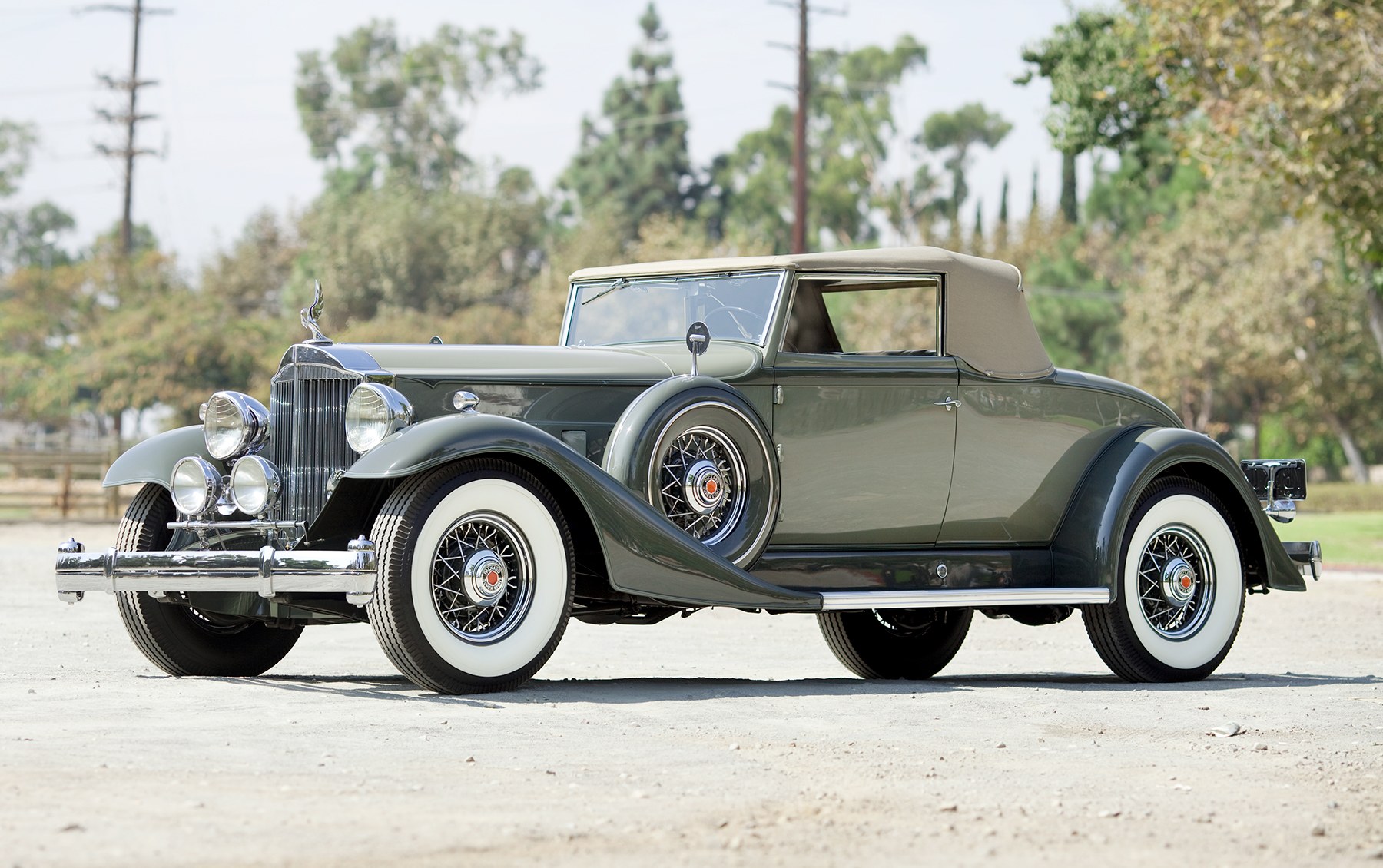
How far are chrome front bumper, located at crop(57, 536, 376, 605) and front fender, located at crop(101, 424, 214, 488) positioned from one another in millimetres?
477

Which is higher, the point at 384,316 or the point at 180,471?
the point at 384,316

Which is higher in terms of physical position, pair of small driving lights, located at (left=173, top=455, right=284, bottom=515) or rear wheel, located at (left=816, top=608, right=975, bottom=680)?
pair of small driving lights, located at (left=173, top=455, right=284, bottom=515)

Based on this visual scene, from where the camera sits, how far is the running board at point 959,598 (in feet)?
26.2

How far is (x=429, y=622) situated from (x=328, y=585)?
44 cm

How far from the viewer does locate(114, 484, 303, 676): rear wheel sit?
319 inches

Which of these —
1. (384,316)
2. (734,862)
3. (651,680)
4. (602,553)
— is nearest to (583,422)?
(602,553)

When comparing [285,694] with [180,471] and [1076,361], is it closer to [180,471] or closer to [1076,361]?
[180,471]

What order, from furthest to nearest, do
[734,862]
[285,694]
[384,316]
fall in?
[384,316], [285,694], [734,862]

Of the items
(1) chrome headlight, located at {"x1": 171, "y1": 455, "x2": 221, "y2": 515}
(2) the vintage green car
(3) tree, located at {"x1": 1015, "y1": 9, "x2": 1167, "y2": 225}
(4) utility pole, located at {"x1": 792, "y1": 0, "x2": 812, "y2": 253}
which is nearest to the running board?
(2) the vintage green car

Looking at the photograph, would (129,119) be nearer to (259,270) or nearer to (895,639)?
(259,270)

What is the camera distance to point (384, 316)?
57.3m

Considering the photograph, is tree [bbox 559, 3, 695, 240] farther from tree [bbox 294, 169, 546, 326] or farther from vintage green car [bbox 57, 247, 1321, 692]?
vintage green car [bbox 57, 247, 1321, 692]

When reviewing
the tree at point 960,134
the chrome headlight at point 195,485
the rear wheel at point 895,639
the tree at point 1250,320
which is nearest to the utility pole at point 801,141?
the tree at point 1250,320

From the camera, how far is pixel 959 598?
27.4 feet
